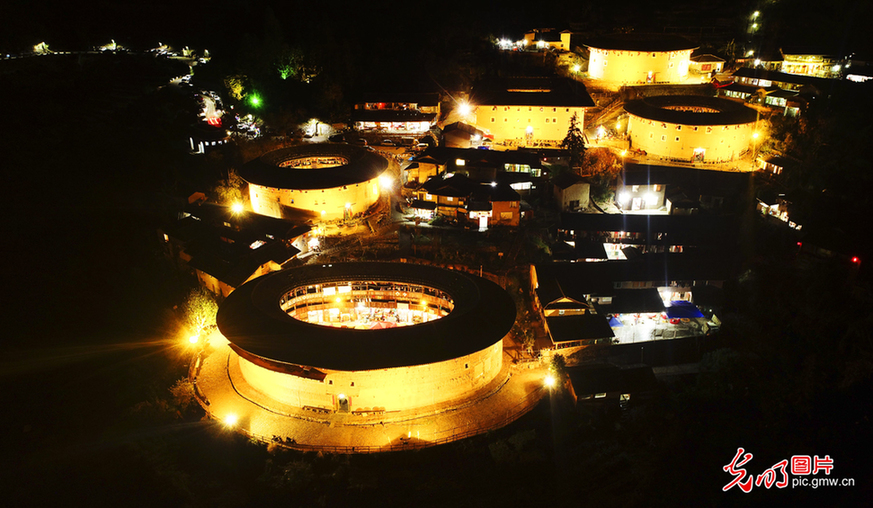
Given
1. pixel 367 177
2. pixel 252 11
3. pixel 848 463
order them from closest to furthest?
pixel 848 463 → pixel 367 177 → pixel 252 11

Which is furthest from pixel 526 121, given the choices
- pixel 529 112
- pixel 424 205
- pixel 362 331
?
pixel 362 331

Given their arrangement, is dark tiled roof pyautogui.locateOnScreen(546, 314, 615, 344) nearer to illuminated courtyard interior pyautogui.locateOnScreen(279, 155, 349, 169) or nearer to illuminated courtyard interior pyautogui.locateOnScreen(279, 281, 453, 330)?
illuminated courtyard interior pyautogui.locateOnScreen(279, 281, 453, 330)

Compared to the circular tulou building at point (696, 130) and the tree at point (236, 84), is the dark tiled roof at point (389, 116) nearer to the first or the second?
the tree at point (236, 84)

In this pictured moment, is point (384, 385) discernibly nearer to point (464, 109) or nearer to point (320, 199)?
point (320, 199)

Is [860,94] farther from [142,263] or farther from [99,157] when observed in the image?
[99,157]

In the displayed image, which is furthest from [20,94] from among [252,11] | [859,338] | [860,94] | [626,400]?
[860,94]

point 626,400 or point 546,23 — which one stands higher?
point 546,23
